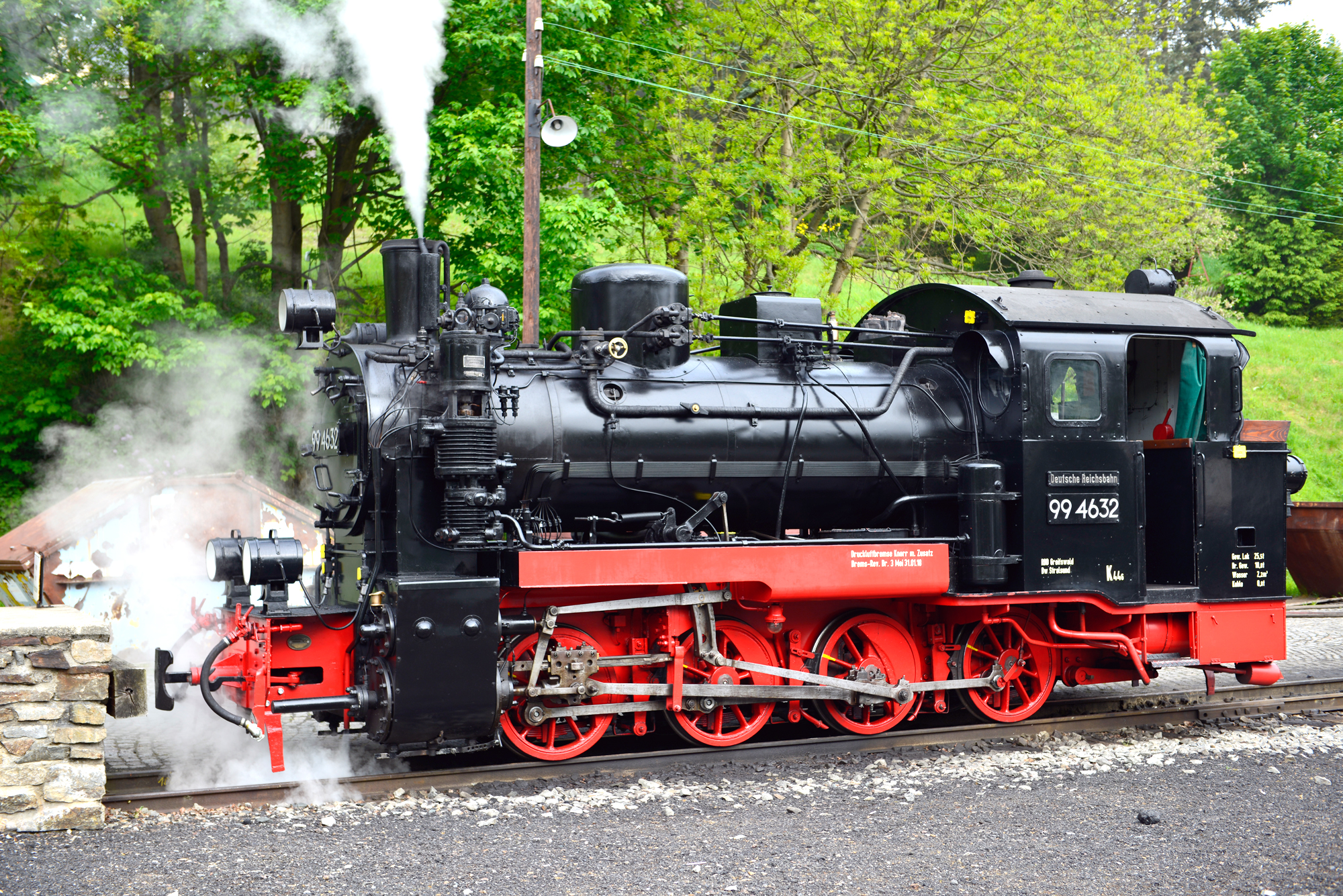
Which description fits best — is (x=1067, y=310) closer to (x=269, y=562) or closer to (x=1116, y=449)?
(x=1116, y=449)

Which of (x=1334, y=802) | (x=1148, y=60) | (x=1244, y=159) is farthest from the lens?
(x=1244, y=159)

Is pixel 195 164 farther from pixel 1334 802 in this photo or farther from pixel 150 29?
pixel 1334 802

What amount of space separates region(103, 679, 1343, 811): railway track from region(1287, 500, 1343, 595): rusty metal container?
18.9 ft

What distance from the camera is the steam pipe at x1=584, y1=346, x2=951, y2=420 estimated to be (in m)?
6.48

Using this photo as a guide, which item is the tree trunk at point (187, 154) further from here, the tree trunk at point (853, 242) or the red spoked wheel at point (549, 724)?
the red spoked wheel at point (549, 724)

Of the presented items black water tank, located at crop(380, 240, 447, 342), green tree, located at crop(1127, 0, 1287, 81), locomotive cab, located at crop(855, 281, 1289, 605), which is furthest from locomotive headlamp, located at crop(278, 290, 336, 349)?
green tree, located at crop(1127, 0, 1287, 81)

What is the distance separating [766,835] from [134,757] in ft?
12.9

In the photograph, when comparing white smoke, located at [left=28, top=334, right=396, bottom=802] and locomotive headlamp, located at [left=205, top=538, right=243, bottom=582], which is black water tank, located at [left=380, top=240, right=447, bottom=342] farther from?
locomotive headlamp, located at [left=205, top=538, right=243, bottom=582]

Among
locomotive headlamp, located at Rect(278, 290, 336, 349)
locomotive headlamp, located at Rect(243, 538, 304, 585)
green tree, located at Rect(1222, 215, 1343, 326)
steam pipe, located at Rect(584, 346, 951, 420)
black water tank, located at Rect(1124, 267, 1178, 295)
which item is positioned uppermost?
green tree, located at Rect(1222, 215, 1343, 326)

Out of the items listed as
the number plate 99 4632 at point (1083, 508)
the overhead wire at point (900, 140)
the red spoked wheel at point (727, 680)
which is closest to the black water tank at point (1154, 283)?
the number plate 99 4632 at point (1083, 508)

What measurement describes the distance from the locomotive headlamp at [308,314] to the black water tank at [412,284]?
36 centimetres

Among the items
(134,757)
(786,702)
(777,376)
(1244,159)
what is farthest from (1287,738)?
(1244,159)

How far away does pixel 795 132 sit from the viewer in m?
16.8

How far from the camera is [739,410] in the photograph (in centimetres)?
680
